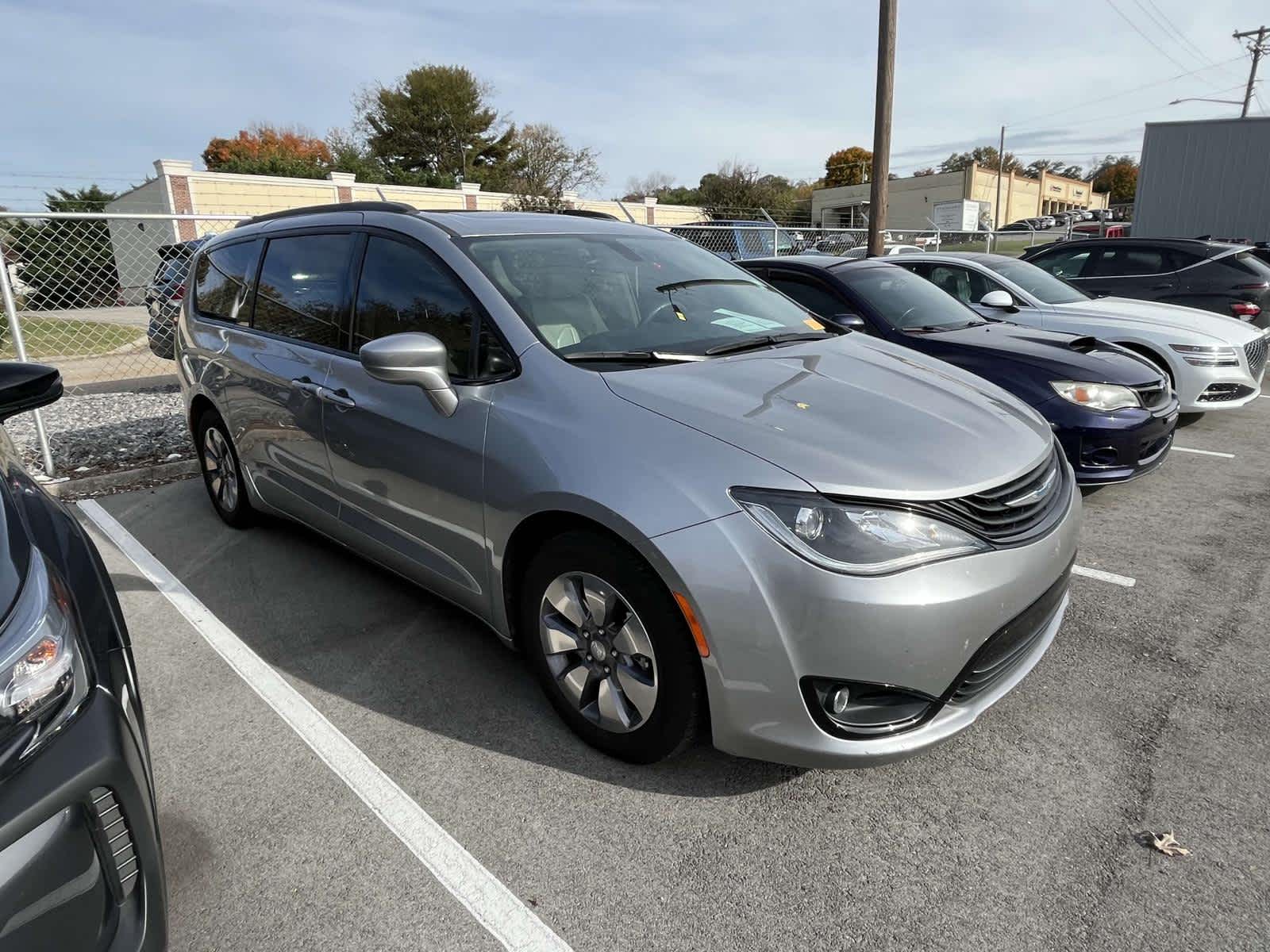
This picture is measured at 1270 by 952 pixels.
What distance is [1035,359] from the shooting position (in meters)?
4.89

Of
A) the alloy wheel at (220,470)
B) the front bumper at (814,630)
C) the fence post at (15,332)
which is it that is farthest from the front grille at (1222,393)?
the fence post at (15,332)

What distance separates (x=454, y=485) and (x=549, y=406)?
50cm

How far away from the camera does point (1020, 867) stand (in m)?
2.16

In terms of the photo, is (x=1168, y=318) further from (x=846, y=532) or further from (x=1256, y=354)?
(x=846, y=532)

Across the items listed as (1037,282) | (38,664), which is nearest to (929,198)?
(1037,282)

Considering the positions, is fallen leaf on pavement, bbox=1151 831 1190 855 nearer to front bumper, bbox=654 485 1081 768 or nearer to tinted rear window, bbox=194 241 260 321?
front bumper, bbox=654 485 1081 768

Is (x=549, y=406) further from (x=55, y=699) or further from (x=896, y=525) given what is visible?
(x=55, y=699)

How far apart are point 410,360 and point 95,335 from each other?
30.4ft

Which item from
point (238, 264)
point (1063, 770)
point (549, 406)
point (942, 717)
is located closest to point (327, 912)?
point (549, 406)

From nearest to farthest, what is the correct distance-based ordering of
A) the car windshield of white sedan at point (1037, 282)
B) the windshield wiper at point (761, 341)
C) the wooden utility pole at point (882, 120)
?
the windshield wiper at point (761, 341), the car windshield of white sedan at point (1037, 282), the wooden utility pole at point (882, 120)

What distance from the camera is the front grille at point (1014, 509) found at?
2246mm

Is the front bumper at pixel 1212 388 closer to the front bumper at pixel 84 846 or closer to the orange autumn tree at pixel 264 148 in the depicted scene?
the front bumper at pixel 84 846

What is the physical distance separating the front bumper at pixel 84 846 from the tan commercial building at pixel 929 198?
60968mm

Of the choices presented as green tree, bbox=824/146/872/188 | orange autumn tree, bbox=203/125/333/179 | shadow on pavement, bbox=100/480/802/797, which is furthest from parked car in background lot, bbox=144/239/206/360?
green tree, bbox=824/146/872/188
